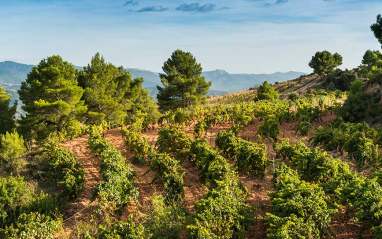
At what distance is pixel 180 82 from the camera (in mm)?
30484

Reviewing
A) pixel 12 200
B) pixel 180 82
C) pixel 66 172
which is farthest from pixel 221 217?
pixel 180 82

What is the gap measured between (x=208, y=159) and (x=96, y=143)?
6938 millimetres

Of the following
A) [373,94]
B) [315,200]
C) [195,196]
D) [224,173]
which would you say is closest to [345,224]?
[315,200]

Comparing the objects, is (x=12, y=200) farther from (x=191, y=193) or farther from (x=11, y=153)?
(x=191, y=193)

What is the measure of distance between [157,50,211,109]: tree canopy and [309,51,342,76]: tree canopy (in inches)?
1538

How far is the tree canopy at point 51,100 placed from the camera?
18469 mm

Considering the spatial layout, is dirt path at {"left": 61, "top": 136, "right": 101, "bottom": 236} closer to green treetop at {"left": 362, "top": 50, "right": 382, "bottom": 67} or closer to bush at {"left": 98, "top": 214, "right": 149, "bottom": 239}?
bush at {"left": 98, "top": 214, "right": 149, "bottom": 239}

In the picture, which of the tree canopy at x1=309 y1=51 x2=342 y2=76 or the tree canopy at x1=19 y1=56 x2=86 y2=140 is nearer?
the tree canopy at x1=19 y1=56 x2=86 y2=140

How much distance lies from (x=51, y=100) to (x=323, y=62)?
5914cm

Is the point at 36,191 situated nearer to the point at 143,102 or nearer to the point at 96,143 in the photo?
the point at 96,143

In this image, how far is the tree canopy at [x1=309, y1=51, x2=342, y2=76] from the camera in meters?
59.5

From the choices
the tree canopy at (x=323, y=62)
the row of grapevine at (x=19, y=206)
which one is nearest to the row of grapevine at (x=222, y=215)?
the row of grapevine at (x=19, y=206)

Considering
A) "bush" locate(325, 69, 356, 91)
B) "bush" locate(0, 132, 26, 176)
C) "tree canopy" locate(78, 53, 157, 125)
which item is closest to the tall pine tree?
"tree canopy" locate(78, 53, 157, 125)

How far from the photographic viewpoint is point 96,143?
14.8 m
